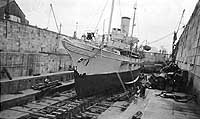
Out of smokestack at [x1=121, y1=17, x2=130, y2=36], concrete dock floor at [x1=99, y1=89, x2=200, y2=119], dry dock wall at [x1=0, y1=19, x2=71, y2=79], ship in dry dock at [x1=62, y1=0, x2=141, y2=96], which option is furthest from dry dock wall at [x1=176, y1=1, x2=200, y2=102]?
smokestack at [x1=121, y1=17, x2=130, y2=36]

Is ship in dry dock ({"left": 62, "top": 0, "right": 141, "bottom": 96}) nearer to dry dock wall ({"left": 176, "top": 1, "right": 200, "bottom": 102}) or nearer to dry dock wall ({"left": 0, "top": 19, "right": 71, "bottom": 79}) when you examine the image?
dry dock wall ({"left": 0, "top": 19, "right": 71, "bottom": 79})

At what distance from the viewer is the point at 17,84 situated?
8.66 meters

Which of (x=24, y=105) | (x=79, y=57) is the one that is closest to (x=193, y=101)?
(x=79, y=57)

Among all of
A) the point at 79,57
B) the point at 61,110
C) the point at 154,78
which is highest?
the point at 79,57

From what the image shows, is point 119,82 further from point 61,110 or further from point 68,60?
point 68,60

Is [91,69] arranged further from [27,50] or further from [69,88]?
[27,50]

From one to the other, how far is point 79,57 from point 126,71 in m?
4.66

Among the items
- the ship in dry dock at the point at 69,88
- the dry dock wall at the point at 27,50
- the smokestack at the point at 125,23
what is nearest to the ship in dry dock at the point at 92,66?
the ship in dry dock at the point at 69,88

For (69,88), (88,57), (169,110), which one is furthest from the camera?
(69,88)

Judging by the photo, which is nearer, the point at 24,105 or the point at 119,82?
the point at 24,105

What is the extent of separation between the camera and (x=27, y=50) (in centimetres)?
1130

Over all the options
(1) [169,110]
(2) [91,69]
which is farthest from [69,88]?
(1) [169,110]

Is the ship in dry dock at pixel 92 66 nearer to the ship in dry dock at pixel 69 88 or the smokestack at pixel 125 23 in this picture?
the ship in dry dock at pixel 69 88

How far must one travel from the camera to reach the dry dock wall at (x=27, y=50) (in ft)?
30.9
